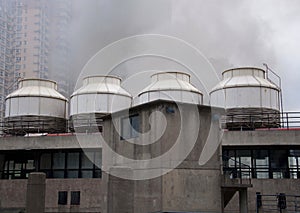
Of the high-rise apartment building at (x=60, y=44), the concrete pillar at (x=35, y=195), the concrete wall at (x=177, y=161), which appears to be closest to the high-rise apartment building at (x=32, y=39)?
the high-rise apartment building at (x=60, y=44)

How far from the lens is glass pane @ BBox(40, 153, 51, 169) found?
98.6 feet

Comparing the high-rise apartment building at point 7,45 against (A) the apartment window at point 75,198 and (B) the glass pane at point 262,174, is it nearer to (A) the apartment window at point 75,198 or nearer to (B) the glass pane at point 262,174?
(A) the apartment window at point 75,198

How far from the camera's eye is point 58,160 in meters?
30.1

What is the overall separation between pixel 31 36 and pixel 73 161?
58424 millimetres

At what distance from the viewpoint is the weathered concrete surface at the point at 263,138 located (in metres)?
24.9

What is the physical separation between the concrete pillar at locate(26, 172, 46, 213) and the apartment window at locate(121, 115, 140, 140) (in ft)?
23.7

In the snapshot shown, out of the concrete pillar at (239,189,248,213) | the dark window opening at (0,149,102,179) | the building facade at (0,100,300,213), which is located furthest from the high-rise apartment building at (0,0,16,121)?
the concrete pillar at (239,189,248,213)

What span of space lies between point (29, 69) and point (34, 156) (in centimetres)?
5568

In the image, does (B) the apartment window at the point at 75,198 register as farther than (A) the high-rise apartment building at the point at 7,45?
No

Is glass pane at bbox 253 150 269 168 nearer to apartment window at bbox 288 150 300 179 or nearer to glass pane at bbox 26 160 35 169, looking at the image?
apartment window at bbox 288 150 300 179

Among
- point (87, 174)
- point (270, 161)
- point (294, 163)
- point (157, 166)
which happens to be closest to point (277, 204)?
point (270, 161)

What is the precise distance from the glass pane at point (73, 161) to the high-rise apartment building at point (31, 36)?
51.7 m

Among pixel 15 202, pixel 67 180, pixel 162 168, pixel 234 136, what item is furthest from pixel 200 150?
pixel 15 202

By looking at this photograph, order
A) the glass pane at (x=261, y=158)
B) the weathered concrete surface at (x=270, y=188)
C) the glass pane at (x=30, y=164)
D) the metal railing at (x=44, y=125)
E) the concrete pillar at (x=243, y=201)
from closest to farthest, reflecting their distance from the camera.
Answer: the concrete pillar at (x=243, y=201) → the weathered concrete surface at (x=270, y=188) → the glass pane at (x=261, y=158) → the glass pane at (x=30, y=164) → the metal railing at (x=44, y=125)
